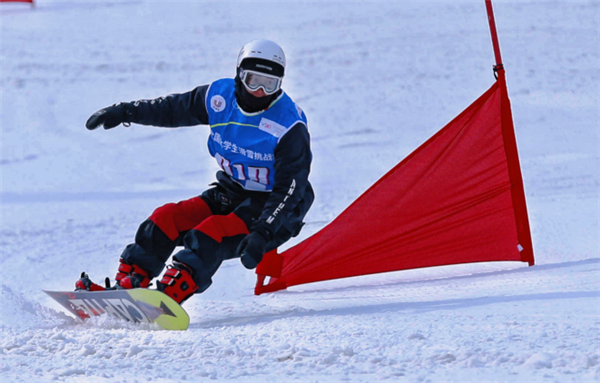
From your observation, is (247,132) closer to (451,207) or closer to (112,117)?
(112,117)

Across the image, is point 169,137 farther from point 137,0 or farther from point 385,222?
point 137,0

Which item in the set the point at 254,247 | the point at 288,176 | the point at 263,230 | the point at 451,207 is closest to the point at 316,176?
the point at 451,207

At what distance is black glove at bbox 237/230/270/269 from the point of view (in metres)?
3.65

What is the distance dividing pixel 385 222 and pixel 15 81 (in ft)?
29.4

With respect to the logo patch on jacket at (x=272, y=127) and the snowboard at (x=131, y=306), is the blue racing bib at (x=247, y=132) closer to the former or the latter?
the logo patch on jacket at (x=272, y=127)

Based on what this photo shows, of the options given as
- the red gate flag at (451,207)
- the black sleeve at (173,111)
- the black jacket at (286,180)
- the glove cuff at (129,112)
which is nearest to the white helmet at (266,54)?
the black jacket at (286,180)

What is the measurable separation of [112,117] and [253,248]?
4.02 ft

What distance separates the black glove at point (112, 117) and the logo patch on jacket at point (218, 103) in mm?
490

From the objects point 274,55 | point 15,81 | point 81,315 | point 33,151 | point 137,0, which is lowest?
point 81,315

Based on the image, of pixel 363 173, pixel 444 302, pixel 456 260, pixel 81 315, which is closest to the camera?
pixel 444 302

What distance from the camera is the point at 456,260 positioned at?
4.48m

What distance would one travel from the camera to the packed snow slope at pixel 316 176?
2.85 meters

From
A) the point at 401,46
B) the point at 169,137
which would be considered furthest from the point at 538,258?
the point at 401,46

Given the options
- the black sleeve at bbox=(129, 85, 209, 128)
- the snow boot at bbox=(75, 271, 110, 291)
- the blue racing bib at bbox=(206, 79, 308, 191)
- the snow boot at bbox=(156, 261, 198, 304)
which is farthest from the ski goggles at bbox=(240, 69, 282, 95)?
the snow boot at bbox=(75, 271, 110, 291)
